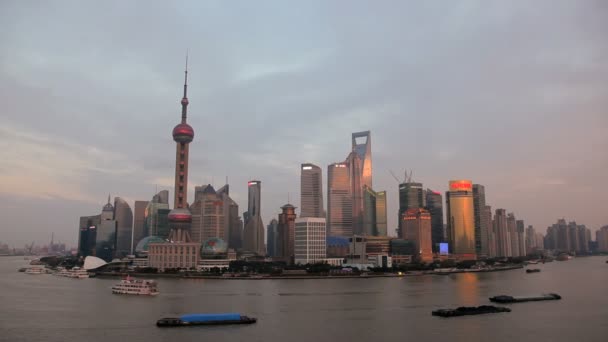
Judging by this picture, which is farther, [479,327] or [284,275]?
[284,275]

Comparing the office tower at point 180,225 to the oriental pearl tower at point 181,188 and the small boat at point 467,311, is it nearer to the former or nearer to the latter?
the oriental pearl tower at point 181,188

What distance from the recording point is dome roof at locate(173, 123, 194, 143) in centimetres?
18762

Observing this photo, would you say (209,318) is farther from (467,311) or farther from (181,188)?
(181,188)

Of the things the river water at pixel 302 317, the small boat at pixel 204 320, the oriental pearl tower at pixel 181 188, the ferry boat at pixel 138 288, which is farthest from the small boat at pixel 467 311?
the oriental pearl tower at pixel 181 188

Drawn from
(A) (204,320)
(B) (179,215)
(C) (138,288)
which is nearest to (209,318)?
(A) (204,320)

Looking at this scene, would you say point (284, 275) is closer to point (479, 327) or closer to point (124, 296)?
point (124, 296)

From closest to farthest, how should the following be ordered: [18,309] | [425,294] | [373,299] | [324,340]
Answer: [324,340], [18,309], [373,299], [425,294]

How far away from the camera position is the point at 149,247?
178625 millimetres

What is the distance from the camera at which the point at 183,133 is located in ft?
615

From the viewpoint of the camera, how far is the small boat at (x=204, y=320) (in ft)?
189

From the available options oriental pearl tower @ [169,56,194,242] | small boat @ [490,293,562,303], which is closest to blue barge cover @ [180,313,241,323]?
small boat @ [490,293,562,303]

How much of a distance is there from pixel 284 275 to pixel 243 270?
68.3 ft

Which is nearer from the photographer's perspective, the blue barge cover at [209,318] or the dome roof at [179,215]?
the blue barge cover at [209,318]

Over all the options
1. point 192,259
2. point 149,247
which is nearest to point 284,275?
point 192,259
